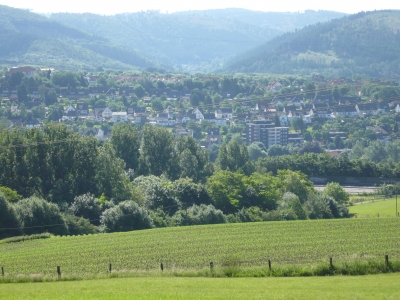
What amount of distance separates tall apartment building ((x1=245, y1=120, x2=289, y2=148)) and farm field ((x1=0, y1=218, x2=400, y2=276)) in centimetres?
8668

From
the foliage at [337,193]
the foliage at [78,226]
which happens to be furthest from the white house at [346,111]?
the foliage at [78,226]

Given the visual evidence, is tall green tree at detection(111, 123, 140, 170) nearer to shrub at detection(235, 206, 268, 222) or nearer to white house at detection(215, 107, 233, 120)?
shrub at detection(235, 206, 268, 222)

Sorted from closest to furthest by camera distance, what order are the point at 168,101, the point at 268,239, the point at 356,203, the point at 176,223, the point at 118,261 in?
the point at 118,261, the point at 268,239, the point at 176,223, the point at 356,203, the point at 168,101

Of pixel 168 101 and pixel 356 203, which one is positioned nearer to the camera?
pixel 356 203

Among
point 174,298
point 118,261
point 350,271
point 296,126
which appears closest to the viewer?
point 174,298

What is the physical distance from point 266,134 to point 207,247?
96.0 metres

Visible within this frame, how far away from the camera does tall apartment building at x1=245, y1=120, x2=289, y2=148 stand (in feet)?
425

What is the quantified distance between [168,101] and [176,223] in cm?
11838

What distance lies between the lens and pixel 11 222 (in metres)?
41.5

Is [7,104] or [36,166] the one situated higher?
[36,166]

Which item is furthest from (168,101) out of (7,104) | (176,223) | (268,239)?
(268,239)

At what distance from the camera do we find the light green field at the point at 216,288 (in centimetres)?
2159

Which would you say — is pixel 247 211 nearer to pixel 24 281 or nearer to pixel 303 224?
pixel 303 224

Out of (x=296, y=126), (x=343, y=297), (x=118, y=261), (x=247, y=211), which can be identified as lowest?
(x=296, y=126)
